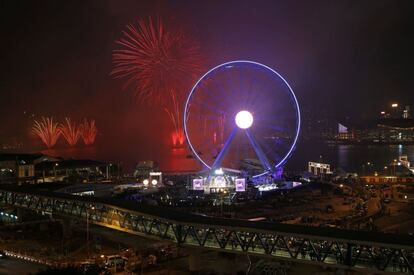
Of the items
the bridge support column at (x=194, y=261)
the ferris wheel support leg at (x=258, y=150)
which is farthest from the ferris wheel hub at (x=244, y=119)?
the bridge support column at (x=194, y=261)

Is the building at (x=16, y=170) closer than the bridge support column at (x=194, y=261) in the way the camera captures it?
No

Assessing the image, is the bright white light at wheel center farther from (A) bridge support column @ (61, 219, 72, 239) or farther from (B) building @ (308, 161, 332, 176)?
(B) building @ (308, 161, 332, 176)

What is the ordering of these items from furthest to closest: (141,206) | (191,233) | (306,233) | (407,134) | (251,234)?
(407,134)
(141,206)
(191,233)
(251,234)
(306,233)

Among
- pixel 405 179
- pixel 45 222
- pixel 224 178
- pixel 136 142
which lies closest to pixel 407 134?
pixel 136 142

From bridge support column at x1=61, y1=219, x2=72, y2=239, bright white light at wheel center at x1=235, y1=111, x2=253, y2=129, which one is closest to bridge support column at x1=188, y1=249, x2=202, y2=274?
bridge support column at x1=61, y1=219, x2=72, y2=239

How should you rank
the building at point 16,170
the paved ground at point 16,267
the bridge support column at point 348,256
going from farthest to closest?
the building at point 16,170, the paved ground at point 16,267, the bridge support column at point 348,256

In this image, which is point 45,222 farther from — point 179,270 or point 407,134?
point 407,134

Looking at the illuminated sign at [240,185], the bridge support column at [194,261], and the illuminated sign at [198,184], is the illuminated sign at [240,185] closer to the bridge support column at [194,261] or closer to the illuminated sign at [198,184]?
the illuminated sign at [198,184]
